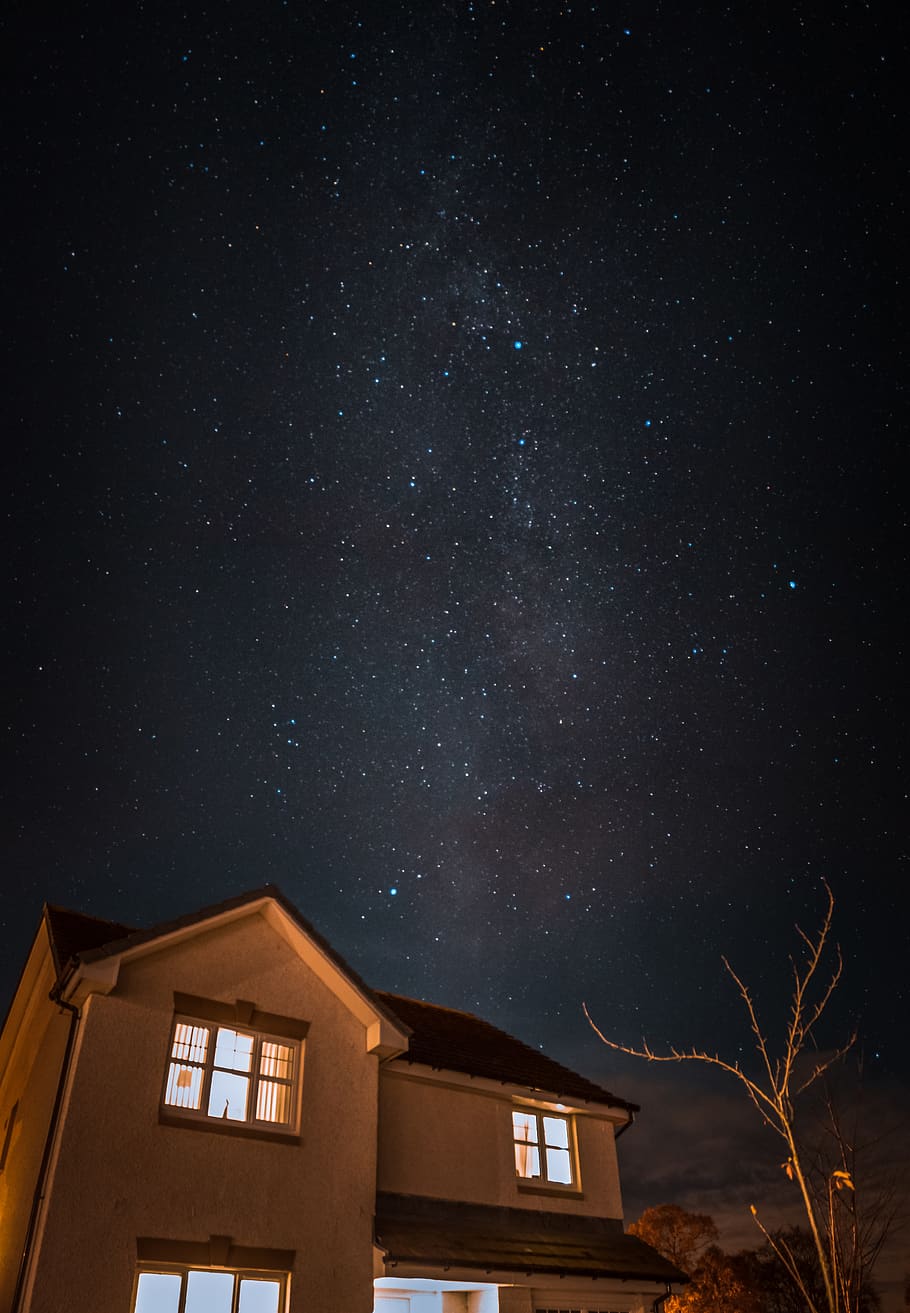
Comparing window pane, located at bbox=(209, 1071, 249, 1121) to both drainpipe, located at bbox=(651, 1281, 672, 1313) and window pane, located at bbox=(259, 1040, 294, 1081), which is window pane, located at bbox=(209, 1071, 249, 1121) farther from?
drainpipe, located at bbox=(651, 1281, 672, 1313)

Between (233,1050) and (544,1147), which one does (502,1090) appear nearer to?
(544,1147)

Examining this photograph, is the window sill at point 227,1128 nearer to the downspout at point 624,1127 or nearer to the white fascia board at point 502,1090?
the white fascia board at point 502,1090

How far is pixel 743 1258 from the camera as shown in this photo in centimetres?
6050

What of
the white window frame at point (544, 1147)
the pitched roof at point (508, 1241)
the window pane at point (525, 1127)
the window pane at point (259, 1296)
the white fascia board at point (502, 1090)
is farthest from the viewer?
the window pane at point (525, 1127)

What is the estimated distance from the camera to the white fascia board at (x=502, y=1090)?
62.4 ft

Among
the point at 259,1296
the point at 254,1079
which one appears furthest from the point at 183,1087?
the point at 259,1296

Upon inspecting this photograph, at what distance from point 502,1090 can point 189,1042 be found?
25.1ft

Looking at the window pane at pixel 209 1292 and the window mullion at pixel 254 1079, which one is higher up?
the window mullion at pixel 254 1079

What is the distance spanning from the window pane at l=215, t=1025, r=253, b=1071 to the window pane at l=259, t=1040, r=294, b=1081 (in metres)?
0.26

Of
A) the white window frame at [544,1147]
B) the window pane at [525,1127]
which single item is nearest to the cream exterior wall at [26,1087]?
the white window frame at [544,1147]

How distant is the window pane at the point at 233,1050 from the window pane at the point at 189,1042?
27cm

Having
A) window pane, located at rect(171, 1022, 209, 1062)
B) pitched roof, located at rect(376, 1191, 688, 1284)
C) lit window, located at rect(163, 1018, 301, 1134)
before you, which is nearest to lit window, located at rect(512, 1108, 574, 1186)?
pitched roof, located at rect(376, 1191, 688, 1284)

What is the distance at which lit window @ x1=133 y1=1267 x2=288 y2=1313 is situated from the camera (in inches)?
533

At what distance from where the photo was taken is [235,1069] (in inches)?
632
